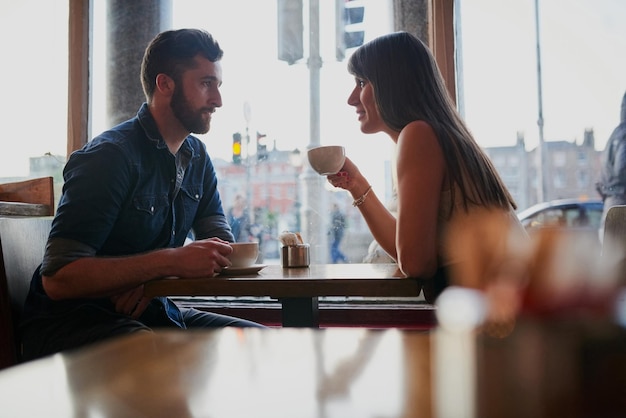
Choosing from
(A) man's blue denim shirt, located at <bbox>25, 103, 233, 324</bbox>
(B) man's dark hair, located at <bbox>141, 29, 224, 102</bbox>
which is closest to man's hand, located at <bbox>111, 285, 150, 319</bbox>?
(A) man's blue denim shirt, located at <bbox>25, 103, 233, 324</bbox>

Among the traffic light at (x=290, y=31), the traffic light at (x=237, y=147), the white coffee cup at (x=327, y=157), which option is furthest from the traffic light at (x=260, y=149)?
the white coffee cup at (x=327, y=157)

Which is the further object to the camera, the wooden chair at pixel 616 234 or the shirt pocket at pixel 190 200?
the shirt pocket at pixel 190 200

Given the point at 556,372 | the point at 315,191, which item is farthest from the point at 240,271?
the point at 315,191

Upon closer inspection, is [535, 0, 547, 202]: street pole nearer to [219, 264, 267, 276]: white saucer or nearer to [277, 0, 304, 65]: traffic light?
[277, 0, 304, 65]: traffic light

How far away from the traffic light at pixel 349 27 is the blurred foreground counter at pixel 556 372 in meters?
2.71

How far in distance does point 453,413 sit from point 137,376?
0.31m

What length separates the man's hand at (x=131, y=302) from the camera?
65.9 inches

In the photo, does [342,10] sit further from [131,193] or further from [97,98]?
[131,193]

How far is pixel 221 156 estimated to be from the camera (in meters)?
3.49

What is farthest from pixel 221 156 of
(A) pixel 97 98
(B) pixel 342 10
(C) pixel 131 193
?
(C) pixel 131 193

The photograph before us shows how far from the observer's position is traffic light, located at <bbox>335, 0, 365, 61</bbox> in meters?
3.26

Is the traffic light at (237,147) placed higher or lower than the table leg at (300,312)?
higher

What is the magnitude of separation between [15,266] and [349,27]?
2202 millimetres

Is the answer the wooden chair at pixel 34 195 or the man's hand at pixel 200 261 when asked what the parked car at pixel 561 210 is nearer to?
the man's hand at pixel 200 261
